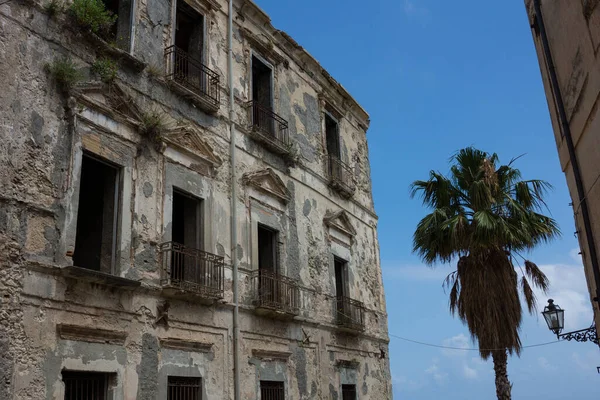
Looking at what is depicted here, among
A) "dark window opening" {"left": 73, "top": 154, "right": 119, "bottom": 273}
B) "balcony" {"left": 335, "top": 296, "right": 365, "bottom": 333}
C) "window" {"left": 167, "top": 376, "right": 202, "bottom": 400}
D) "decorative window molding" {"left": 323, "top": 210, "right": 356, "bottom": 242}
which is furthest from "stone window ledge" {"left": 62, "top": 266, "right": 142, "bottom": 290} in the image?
"decorative window molding" {"left": 323, "top": 210, "right": 356, "bottom": 242}

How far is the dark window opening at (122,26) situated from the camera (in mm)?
10023

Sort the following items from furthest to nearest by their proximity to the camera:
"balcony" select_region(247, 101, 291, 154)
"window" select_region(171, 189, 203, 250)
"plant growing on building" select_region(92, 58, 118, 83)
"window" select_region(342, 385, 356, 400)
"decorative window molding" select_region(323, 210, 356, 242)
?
"decorative window molding" select_region(323, 210, 356, 242) < "window" select_region(342, 385, 356, 400) < "balcony" select_region(247, 101, 291, 154) < "window" select_region(171, 189, 203, 250) < "plant growing on building" select_region(92, 58, 118, 83)

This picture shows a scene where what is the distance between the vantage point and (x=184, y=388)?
960cm

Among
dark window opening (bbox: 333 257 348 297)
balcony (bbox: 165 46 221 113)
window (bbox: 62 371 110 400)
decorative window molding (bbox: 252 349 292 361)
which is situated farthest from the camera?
dark window opening (bbox: 333 257 348 297)

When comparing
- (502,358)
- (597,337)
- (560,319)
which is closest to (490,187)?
(502,358)

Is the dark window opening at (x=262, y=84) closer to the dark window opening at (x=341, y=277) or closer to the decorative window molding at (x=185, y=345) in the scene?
the dark window opening at (x=341, y=277)

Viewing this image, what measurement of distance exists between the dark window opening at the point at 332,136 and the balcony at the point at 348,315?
13.1 feet

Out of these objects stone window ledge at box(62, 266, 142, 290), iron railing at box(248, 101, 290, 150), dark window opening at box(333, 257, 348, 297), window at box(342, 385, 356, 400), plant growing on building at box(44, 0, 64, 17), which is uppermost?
iron railing at box(248, 101, 290, 150)

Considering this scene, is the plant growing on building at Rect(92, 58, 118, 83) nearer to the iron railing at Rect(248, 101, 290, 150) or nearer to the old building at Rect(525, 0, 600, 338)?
the iron railing at Rect(248, 101, 290, 150)

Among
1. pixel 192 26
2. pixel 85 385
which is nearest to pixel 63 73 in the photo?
pixel 85 385

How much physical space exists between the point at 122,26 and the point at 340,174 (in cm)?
730

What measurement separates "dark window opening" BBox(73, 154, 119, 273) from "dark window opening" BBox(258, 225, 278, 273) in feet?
10.8

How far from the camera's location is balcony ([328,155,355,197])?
15.5 metres

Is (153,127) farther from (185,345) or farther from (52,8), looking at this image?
(185,345)
